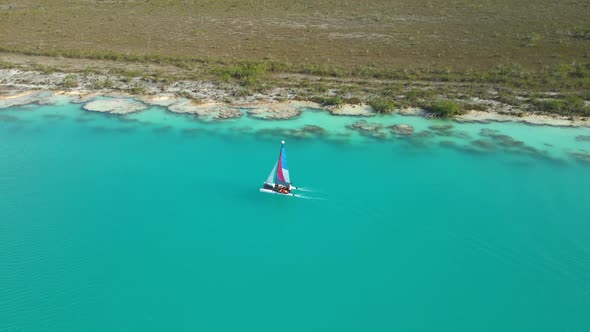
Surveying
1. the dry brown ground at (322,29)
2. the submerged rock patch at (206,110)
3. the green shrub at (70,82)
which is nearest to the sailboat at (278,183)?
the submerged rock patch at (206,110)

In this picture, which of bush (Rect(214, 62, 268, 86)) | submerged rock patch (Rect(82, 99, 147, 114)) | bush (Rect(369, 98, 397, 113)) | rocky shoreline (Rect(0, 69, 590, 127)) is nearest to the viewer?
rocky shoreline (Rect(0, 69, 590, 127))

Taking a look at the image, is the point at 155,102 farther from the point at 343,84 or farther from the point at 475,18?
the point at 475,18

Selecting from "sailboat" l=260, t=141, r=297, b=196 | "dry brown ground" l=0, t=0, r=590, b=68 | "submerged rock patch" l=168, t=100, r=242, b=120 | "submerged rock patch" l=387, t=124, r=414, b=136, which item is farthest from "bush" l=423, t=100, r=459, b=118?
"sailboat" l=260, t=141, r=297, b=196

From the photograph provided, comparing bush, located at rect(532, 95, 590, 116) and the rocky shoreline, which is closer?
bush, located at rect(532, 95, 590, 116)

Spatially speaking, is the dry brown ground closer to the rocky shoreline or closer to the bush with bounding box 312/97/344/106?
the rocky shoreline

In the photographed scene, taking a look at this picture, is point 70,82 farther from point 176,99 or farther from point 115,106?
point 176,99
